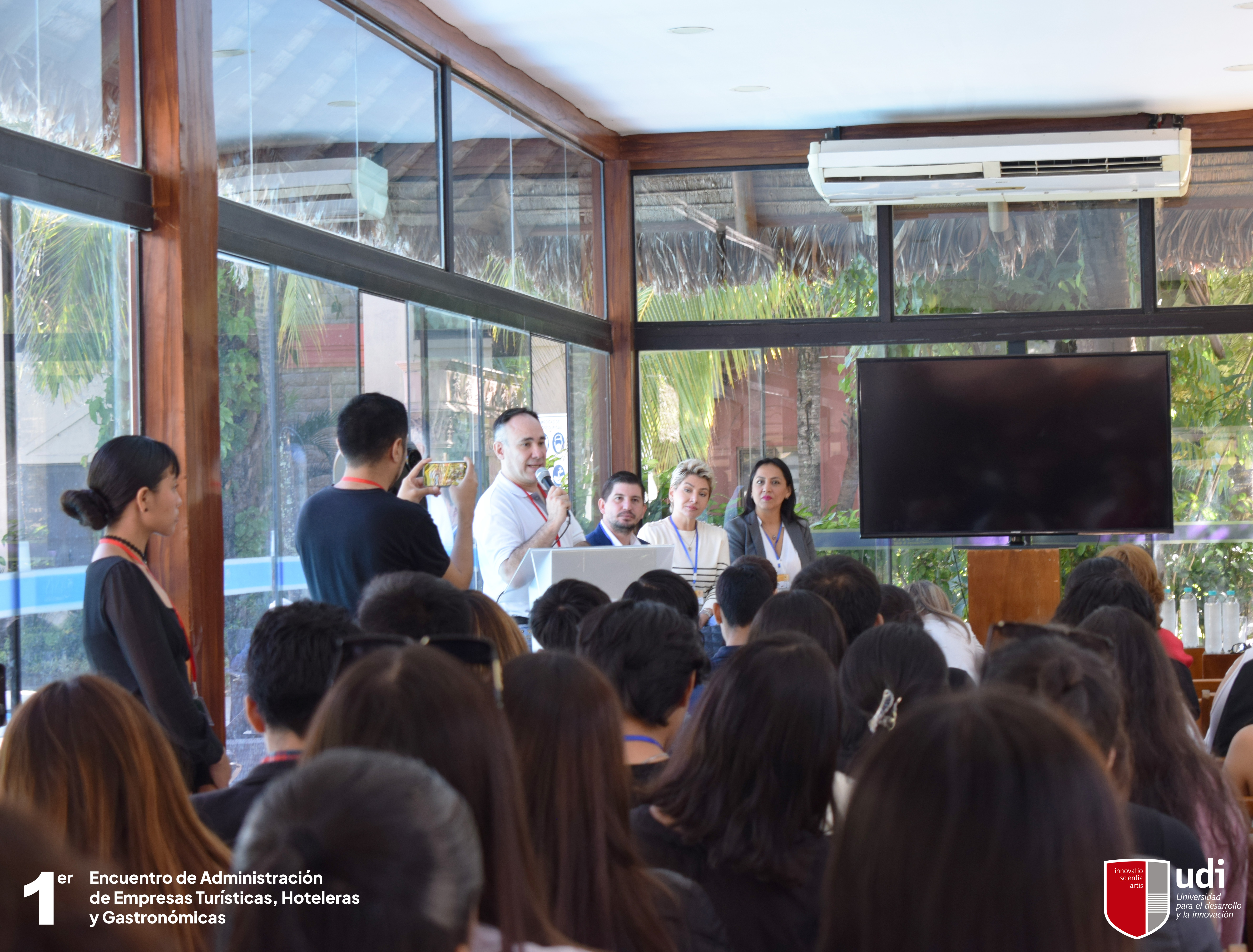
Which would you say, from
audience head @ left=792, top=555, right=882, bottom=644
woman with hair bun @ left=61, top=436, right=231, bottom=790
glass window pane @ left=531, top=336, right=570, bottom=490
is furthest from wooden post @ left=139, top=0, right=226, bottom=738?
glass window pane @ left=531, top=336, right=570, bottom=490

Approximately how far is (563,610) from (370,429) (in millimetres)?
770

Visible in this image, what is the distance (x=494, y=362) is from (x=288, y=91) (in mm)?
2040

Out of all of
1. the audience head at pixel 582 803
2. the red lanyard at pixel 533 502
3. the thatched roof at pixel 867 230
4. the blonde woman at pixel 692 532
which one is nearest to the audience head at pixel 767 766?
the audience head at pixel 582 803

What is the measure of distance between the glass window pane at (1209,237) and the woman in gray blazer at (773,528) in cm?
327

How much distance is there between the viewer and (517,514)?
4.62 meters

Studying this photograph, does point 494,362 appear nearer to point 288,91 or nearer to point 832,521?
point 288,91

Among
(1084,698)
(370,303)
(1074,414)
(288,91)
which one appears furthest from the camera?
(1074,414)

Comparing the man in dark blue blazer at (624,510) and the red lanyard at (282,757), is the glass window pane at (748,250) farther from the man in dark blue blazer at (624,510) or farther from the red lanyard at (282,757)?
the red lanyard at (282,757)

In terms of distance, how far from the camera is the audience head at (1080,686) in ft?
6.28

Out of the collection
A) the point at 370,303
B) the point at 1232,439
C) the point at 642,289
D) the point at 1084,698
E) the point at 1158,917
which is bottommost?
the point at 1158,917

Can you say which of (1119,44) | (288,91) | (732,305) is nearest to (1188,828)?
(288,91)

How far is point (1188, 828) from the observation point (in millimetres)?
1977

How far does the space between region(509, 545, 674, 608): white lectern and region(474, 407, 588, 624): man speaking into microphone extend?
37 cm

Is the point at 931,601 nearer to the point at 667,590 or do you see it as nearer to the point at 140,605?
the point at 667,590
